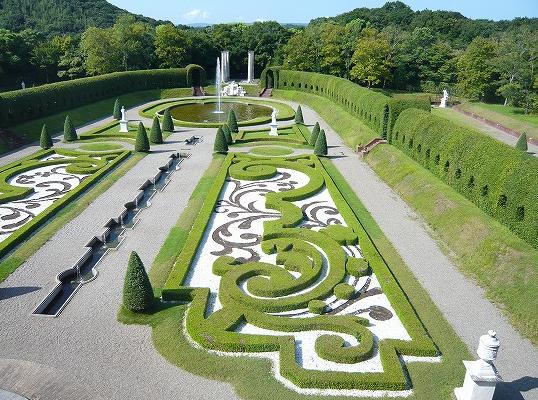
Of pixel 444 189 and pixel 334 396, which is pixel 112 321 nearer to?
pixel 334 396

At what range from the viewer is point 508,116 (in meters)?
53.0

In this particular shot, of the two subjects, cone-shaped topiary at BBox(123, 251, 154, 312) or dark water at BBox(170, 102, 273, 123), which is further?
dark water at BBox(170, 102, 273, 123)

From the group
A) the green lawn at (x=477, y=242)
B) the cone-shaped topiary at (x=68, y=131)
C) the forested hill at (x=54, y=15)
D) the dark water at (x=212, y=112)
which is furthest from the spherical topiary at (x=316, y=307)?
the forested hill at (x=54, y=15)

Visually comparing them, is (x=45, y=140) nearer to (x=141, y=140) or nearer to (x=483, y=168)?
→ (x=141, y=140)

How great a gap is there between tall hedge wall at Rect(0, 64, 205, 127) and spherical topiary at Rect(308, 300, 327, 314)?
117 ft

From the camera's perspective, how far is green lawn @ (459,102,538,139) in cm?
4678

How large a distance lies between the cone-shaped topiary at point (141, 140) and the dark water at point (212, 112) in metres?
16.7

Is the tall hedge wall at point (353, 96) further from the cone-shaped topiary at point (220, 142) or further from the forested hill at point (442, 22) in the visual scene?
the forested hill at point (442, 22)

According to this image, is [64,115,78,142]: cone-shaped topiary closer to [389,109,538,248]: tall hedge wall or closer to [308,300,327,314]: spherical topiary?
[389,109,538,248]: tall hedge wall

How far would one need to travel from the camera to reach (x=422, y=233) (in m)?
21.9

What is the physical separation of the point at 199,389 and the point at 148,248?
9120 millimetres

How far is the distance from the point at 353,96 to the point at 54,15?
97697 millimetres

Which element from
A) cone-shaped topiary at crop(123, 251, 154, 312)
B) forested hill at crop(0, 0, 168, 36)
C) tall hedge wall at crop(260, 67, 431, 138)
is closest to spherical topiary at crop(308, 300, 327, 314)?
cone-shaped topiary at crop(123, 251, 154, 312)

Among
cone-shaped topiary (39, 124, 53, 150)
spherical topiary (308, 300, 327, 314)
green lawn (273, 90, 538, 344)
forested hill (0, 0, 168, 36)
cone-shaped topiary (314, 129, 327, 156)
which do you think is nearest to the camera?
spherical topiary (308, 300, 327, 314)
